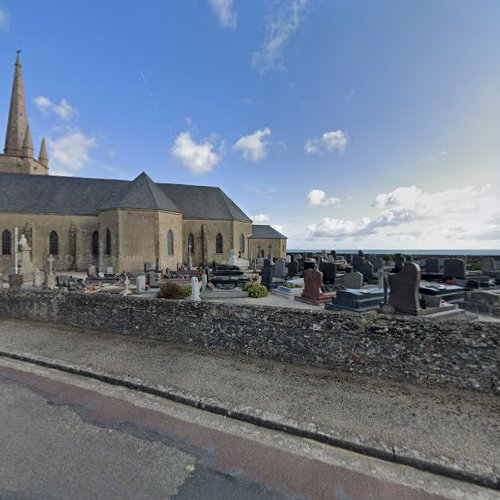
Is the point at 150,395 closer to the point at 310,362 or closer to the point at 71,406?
the point at 71,406

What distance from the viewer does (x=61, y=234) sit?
Result: 2523 centimetres

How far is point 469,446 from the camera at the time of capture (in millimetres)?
3082

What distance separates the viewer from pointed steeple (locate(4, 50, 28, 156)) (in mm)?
29297

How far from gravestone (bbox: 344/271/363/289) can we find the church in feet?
57.2

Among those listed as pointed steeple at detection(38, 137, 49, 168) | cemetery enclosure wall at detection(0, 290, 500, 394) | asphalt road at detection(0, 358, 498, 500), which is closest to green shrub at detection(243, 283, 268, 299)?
cemetery enclosure wall at detection(0, 290, 500, 394)

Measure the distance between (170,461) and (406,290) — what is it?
7109 millimetres

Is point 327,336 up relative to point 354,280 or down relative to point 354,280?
down

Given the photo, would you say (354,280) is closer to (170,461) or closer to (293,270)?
(293,270)

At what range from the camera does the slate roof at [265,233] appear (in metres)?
Result: 37.4

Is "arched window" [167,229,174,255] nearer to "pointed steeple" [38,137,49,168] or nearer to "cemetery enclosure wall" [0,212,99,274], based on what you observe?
"cemetery enclosure wall" [0,212,99,274]

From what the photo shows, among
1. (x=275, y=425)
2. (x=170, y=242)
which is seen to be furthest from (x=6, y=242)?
(x=275, y=425)

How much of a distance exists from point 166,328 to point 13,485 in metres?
4.00

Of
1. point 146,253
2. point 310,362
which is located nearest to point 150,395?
point 310,362

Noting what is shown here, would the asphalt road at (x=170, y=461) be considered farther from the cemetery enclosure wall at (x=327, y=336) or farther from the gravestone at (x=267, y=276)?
the gravestone at (x=267, y=276)
